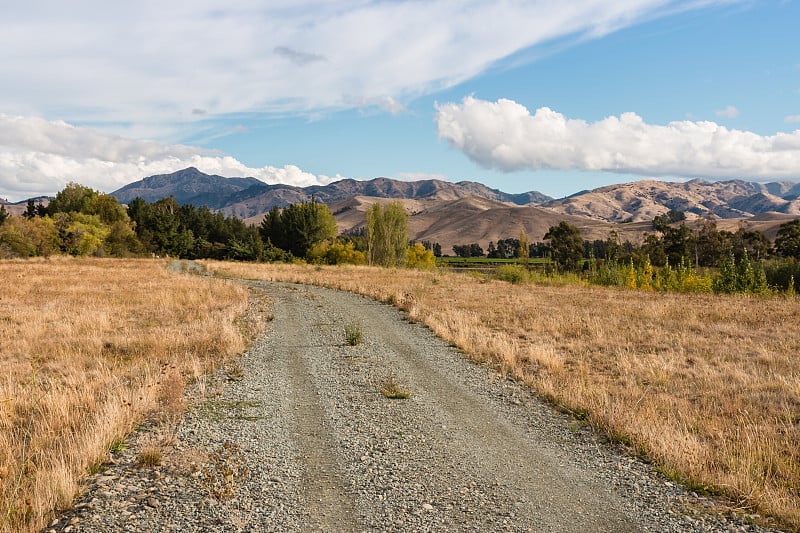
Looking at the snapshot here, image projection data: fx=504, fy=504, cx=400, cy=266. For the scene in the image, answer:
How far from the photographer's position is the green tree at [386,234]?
223ft

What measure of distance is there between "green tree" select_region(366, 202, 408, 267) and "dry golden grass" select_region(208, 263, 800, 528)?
127 ft

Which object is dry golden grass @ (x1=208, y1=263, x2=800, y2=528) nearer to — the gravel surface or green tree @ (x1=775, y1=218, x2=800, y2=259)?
the gravel surface

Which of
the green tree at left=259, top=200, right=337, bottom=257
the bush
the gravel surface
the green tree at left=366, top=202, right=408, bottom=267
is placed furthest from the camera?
the green tree at left=259, top=200, right=337, bottom=257

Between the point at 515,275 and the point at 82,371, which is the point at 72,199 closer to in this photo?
the point at 515,275

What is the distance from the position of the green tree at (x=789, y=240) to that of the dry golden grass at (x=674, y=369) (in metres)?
41.9

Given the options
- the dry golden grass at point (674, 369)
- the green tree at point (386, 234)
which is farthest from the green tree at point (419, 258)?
the dry golden grass at point (674, 369)

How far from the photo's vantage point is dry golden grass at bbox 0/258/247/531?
6.10m

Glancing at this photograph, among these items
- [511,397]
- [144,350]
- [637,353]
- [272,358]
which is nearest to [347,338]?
[272,358]

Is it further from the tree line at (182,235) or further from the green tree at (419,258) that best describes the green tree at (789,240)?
the tree line at (182,235)

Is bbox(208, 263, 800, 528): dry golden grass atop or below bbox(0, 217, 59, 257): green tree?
below

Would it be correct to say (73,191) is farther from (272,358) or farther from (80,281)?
(272,358)

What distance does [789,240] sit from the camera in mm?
63812

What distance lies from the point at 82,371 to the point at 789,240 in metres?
77.2

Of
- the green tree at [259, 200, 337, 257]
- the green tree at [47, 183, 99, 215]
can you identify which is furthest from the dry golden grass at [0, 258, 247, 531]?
the green tree at [47, 183, 99, 215]
